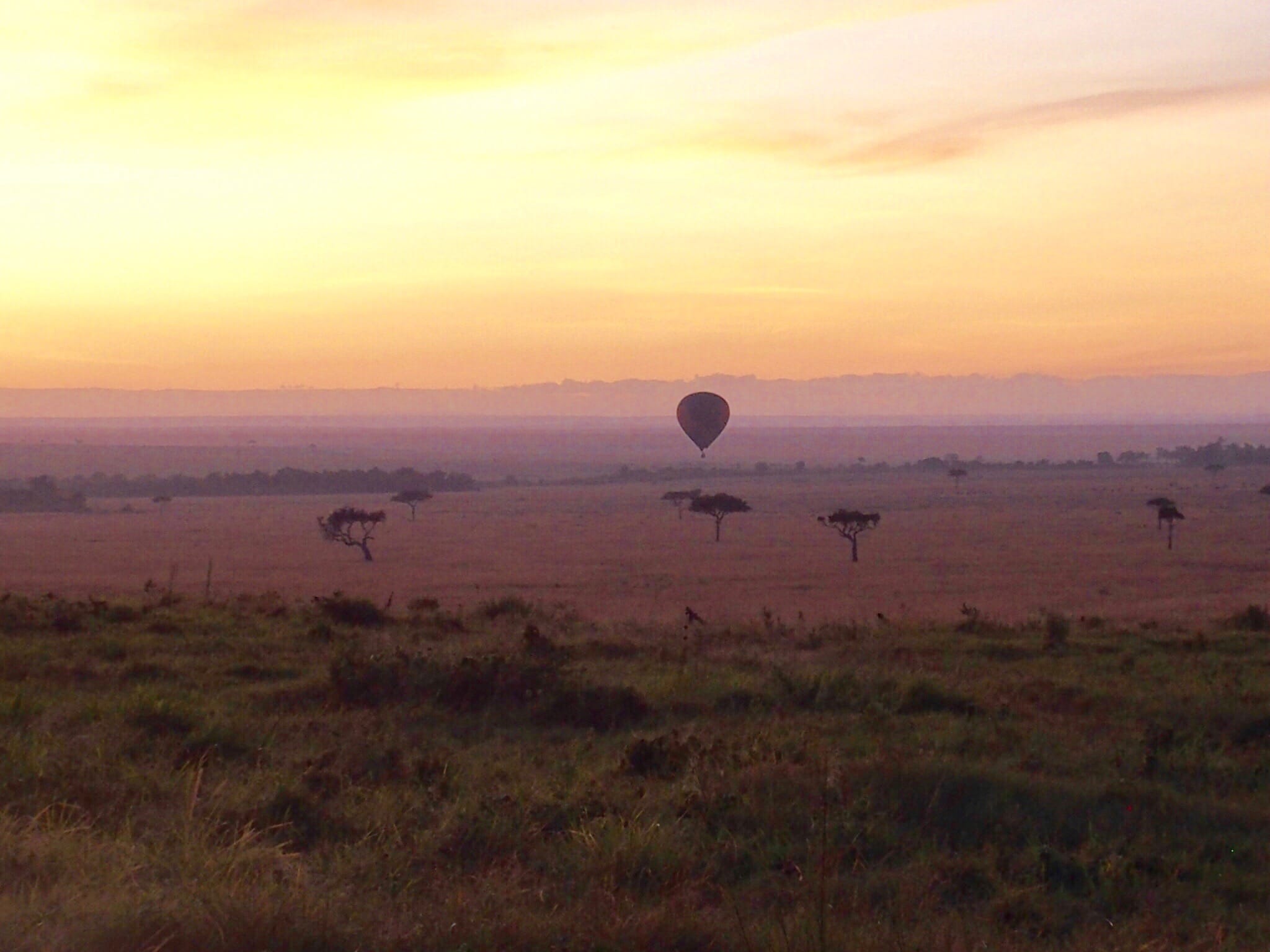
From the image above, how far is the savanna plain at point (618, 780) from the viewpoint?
6.36 meters

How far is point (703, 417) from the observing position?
93438 mm

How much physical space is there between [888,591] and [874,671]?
88.3ft

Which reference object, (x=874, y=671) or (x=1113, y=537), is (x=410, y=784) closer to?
(x=874, y=671)

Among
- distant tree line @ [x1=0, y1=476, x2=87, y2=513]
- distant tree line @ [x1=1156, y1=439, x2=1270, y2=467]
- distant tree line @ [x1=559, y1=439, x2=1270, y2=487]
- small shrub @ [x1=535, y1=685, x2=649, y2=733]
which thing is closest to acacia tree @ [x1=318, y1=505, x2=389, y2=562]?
distant tree line @ [x1=0, y1=476, x2=87, y2=513]

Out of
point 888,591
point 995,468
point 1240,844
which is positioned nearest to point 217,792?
point 1240,844

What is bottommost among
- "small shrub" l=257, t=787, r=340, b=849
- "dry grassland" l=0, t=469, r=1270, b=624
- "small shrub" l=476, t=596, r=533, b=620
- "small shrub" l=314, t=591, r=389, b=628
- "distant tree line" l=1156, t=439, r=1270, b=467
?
"dry grassland" l=0, t=469, r=1270, b=624

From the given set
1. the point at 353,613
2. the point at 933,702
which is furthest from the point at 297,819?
the point at 353,613

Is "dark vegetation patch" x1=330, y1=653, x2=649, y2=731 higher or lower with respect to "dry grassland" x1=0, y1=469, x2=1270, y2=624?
higher

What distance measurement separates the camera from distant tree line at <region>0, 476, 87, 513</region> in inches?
3698

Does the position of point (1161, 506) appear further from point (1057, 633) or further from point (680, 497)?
point (1057, 633)

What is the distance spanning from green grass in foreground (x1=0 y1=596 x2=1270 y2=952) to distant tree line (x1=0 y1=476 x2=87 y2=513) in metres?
84.9

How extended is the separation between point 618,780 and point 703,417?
275ft

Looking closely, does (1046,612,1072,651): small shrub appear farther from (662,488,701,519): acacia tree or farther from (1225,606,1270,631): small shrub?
(662,488,701,519): acacia tree

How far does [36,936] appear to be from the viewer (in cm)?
540
